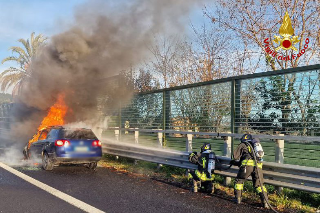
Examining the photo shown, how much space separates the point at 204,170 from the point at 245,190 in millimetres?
973

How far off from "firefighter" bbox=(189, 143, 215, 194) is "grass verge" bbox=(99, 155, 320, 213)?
0.92ft

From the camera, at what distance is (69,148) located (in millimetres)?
9305

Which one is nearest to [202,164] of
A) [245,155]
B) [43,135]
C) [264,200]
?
[245,155]

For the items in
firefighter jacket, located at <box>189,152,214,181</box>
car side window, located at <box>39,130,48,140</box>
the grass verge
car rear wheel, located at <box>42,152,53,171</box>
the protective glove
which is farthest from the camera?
car side window, located at <box>39,130,48,140</box>

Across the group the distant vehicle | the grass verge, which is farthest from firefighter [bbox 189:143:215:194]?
the distant vehicle

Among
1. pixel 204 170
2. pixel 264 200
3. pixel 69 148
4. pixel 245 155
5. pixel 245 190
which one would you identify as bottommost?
pixel 245 190

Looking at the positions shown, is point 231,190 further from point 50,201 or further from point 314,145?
point 50,201

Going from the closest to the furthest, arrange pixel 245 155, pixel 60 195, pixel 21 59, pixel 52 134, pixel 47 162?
1. pixel 245 155
2. pixel 60 195
3. pixel 47 162
4. pixel 52 134
5. pixel 21 59

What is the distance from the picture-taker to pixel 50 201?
571 cm

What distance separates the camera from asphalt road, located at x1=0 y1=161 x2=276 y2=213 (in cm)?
536

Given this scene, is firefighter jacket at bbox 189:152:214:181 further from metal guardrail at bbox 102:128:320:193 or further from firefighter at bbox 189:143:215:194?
metal guardrail at bbox 102:128:320:193

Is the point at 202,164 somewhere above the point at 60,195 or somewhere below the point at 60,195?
above

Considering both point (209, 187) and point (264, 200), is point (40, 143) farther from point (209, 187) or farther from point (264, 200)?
point (264, 200)

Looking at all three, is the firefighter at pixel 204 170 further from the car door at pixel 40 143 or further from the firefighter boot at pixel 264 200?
the car door at pixel 40 143
